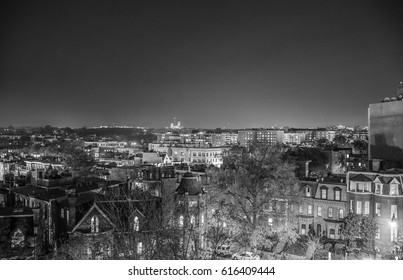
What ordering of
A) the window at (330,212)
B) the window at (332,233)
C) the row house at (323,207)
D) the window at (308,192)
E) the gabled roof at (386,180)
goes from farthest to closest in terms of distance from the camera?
1. the window at (308,192)
2. the window at (330,212)
3. the row house at (323,207)
4. the window at (332,233)
5. the gabled roof at (386,180)

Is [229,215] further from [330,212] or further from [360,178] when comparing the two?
[360,178]

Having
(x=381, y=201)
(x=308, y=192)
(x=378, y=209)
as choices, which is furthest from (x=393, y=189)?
Result: (x=308, y=192)

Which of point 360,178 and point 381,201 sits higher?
point 360,178

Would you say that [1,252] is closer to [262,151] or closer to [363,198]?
[262,151]

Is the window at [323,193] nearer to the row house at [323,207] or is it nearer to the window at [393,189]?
the row house at [323,207]

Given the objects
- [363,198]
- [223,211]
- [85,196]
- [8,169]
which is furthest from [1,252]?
[8,169]

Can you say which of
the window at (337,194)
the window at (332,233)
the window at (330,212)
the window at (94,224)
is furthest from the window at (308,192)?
the window at (94,224)

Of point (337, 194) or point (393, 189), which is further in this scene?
point (337, 194)
